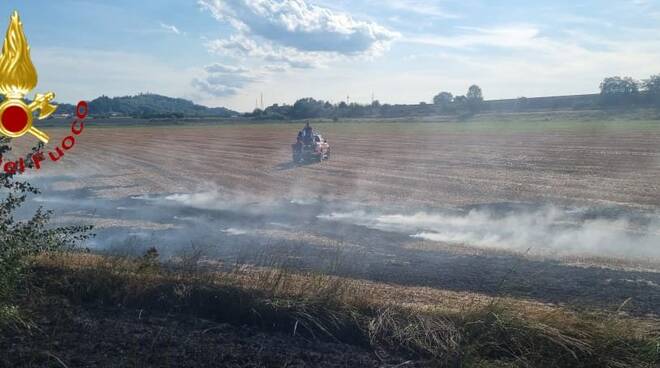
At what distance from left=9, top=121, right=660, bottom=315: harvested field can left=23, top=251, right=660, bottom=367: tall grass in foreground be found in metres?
1.83

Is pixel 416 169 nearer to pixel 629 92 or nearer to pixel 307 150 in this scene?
pixel 307 150

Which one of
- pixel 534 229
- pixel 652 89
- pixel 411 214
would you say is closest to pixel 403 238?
pixel 411 214

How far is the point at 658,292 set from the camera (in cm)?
830

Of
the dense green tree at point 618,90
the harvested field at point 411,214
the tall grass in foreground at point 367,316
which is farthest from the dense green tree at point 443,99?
the tall grass in foreground at point 367,316

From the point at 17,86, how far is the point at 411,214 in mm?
11095

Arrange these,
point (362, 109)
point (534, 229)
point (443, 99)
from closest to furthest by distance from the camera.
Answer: point (534, 229) → point (443, 99) → point (362, 109)

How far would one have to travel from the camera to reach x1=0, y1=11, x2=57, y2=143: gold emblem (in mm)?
5602

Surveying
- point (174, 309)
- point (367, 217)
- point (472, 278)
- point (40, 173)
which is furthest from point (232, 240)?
point (40, 173)

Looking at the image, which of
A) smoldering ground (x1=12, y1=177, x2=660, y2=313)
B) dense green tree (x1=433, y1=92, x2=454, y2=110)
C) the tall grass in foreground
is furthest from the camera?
dense green tree (x1=433, y1=92, x2=454, y2=110)

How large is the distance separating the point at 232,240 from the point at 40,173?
16.0 metres

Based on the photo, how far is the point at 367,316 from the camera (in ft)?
18.9

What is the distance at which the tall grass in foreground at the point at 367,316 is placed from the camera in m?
5.03

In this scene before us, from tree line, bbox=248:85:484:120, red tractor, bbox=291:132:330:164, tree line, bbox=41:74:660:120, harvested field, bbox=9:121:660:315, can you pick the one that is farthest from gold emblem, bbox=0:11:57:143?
tree line, bbox=248:85:484:120

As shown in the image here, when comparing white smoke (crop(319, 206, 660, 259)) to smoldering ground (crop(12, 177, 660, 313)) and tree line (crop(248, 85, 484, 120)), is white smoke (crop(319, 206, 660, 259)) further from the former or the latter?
tree line (crop(248, 85, 484, 120))
